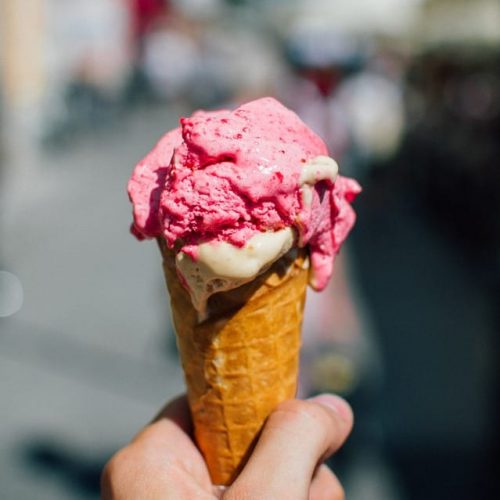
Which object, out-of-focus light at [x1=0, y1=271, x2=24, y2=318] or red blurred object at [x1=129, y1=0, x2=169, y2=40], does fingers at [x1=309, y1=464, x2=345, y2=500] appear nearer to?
out-of-focus light at [x1=0, y1=271, x2=24, y2=318]

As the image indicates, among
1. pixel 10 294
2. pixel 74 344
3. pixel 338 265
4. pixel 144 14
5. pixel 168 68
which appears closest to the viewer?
pixel 74 344

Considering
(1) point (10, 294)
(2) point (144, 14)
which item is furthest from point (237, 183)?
(2) point (144, 14)

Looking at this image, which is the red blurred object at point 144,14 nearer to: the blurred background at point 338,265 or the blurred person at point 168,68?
the blurred person at point 168,68

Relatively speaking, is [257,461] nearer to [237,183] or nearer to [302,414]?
[302,414]

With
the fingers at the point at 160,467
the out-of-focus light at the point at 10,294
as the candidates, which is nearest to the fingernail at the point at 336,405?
the fingers at the point at 160,467

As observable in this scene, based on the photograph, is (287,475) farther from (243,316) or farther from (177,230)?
(177,230)

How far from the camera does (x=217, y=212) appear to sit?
52.6 inches

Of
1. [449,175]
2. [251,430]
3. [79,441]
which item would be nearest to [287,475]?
[251,430]

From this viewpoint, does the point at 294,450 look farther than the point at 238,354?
No

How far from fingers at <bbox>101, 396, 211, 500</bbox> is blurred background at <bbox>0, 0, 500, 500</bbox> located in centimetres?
198

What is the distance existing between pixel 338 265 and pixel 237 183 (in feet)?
12.7

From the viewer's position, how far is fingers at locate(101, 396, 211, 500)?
1396 mm

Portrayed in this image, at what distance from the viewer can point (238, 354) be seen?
1521 millimetres

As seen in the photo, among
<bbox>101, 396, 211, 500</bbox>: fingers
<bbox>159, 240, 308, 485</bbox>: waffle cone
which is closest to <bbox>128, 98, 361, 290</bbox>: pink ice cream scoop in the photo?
<bbox>159, 240, 308, 485</bbox>: waffle cone
